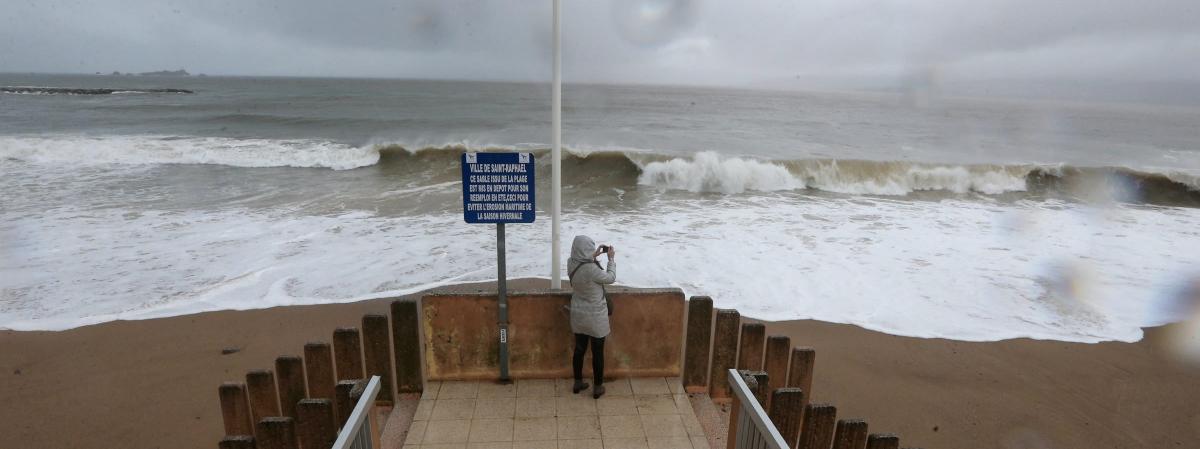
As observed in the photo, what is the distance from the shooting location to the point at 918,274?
33.4 feet

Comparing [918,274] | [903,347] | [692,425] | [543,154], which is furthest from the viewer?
[543,154]

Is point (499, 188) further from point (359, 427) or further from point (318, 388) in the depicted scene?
point (359, 427)

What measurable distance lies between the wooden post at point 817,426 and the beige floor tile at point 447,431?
8.14ft

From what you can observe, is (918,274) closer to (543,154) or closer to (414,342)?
(414,342)

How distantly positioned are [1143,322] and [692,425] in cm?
786

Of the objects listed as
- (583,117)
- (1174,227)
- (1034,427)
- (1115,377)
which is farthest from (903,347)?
(583,117)

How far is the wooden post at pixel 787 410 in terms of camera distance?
350 centimetres

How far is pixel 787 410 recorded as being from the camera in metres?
3.54

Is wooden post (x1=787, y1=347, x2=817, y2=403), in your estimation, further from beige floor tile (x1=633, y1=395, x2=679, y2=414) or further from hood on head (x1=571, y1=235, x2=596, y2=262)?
hood on head (x1=571, y1=235, x2=596, y2=262)

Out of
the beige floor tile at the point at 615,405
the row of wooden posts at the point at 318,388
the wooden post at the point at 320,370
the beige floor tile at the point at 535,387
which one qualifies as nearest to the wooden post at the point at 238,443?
the row of wooden posts at the point at 318,388

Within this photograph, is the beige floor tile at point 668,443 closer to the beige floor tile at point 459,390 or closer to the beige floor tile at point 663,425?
the beige floor tile at point 663,425

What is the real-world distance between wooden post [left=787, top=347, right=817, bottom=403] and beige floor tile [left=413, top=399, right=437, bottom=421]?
288 cm

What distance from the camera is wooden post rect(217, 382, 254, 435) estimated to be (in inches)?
143

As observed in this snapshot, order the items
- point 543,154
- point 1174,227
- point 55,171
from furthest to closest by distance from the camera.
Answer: point 543,154
point 55,171
point 1174,227
